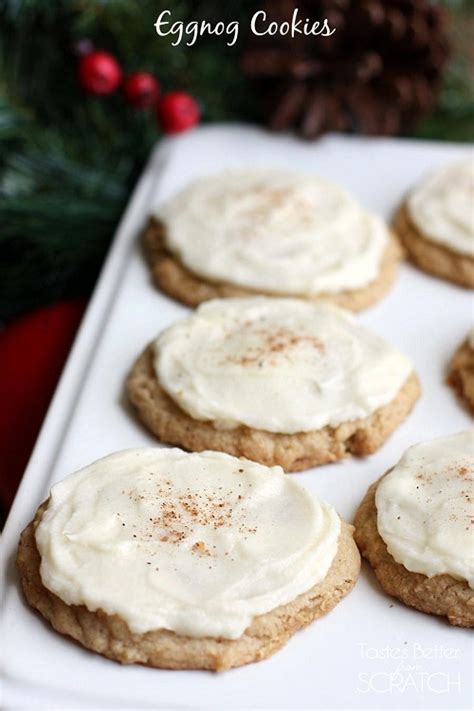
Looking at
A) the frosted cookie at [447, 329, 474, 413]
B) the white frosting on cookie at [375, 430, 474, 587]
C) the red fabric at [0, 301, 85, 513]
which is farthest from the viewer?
the red fabric at [0, 301, 85, 513]

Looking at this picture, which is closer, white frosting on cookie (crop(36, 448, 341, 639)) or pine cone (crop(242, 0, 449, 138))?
white frosting on cookie (crop(36, 448, 341, 639))

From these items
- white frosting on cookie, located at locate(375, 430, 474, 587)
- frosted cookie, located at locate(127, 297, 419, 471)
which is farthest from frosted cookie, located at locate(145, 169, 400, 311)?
white frosting on cookie, located at locate(375, 430, 474, 587)

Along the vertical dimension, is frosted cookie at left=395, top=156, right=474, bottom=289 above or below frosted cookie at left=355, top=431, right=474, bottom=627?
above

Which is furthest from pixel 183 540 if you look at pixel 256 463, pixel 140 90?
pixel 140 90

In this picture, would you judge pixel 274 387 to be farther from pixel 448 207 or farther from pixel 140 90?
pixel 140 90

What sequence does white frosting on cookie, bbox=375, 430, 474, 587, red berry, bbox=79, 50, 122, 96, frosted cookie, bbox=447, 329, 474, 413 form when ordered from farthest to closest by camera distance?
red berry, bbox=79, 50, 122, 96 < frosted cookie, bbox=447, 329, 474, 413 < white frosting on cookie, bbox=375, 430, 474, 587

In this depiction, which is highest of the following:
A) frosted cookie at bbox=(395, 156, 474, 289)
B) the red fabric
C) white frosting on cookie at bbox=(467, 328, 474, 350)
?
frosted cookie at bbox=(395, 156, 474, 289)

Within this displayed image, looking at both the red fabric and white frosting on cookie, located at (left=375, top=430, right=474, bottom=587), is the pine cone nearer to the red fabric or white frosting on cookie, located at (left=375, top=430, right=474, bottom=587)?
the red fabric
